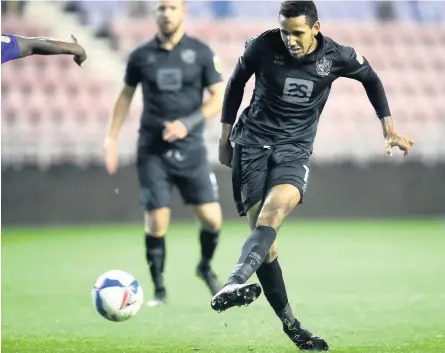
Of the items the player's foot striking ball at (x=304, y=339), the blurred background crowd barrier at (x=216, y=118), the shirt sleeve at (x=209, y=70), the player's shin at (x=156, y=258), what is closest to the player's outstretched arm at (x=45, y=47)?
the player's foot striking ball at (x=304, y=339)

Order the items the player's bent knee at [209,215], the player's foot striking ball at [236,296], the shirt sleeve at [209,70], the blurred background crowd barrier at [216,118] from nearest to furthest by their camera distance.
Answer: the player's foot striking ball at [236,296], the shirt sleeve at [209,70], the player's bent knee at [209,215], the blurred background crowd barrier at [216,118]

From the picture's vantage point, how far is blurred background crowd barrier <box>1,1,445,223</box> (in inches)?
630

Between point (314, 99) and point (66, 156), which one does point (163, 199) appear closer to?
point (314, 99)

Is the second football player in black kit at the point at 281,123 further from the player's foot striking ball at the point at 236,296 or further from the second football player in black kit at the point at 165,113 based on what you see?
the second football player in black kit at the point at 165,113

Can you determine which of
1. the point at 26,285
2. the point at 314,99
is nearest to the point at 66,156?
the point at 26,285

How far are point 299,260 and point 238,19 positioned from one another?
10.00 meters

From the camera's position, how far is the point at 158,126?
7844 mm

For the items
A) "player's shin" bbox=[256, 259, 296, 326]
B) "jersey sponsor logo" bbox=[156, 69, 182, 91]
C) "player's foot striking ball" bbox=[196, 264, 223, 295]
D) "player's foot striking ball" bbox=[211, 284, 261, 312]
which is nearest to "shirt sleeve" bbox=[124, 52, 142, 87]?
"jersey sponsor logo" bbox=[156, 69, 182, 91]

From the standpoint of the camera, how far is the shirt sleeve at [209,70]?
25.9ft

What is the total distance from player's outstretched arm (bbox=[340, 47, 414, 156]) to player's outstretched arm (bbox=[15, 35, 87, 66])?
1486mm

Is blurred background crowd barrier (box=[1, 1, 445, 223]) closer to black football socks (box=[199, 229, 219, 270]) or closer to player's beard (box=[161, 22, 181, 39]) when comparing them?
black football socks (box=[199, 229, 219, 270])

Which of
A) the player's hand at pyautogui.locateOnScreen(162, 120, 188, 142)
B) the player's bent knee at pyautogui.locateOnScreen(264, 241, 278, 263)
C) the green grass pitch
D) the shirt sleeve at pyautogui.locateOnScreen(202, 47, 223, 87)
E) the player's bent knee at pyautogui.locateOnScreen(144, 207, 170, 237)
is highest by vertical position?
the shirt sleeve at pyautogui.locateOnScreen(202, 47, 223, 87)

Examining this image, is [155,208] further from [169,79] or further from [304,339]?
[304,339]

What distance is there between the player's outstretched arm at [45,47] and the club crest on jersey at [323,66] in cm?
133
